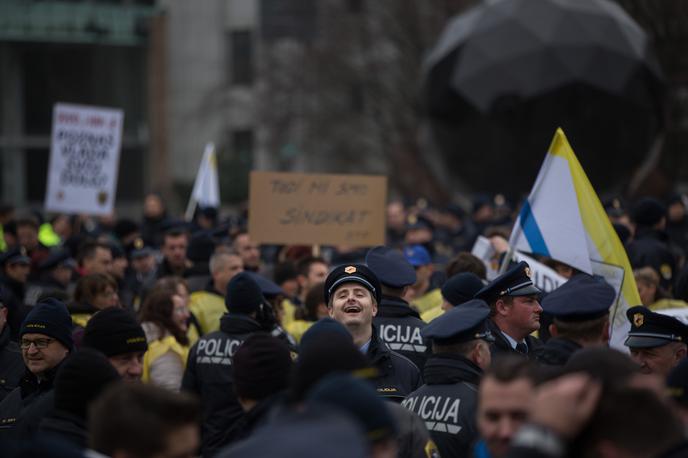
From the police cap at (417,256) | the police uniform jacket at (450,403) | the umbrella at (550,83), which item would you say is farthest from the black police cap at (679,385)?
the umbrella at (550,83)

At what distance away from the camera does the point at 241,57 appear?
2039 inches

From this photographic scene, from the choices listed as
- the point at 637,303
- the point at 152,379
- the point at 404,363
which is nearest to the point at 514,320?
the point at 404,363

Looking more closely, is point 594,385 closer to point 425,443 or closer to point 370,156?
point 425,443

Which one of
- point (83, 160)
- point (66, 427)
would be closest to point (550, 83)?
point (83, 160)

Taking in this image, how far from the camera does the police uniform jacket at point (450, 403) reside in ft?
19.7

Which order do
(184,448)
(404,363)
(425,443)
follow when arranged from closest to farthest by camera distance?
(184,448)
(425,443)
(404,363)

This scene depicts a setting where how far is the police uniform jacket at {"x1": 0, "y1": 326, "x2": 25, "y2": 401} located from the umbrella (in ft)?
43.7

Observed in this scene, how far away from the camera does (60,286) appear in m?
12.2

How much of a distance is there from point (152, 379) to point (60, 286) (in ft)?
12.0

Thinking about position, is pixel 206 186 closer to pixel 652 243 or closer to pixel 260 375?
pixel 652 243

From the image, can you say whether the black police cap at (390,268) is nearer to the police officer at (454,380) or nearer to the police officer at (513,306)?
the police officer at (513,306)

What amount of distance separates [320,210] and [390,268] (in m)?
3.37

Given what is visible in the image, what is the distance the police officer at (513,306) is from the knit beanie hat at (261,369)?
2.02 m

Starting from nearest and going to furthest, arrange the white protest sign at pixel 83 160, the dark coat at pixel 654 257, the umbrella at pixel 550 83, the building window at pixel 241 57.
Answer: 1. the dark coat at pixel 654 257
2. the white protest sign at pixel 83 160
3. the umbrella at pixel 550 83
4. the building window at pixel 241 57
